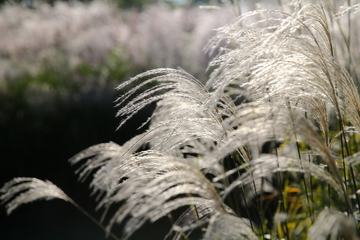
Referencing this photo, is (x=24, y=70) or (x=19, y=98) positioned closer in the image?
(x=19, y=98)

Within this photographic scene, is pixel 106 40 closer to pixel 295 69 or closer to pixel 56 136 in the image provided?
pixel 56 136

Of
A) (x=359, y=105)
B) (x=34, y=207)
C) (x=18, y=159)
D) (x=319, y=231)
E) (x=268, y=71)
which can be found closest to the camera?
(x=319, y=231)

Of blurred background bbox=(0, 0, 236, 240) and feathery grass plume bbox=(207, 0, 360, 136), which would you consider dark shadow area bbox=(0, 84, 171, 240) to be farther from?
feathery grass plume bbox=(207, 0, 360, 136)

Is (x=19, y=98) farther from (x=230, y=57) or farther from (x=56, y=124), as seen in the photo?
(x=230, y=57)

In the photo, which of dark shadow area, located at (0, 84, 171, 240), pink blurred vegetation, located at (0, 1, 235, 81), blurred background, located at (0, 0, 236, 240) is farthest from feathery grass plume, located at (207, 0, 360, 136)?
pink blurred vegetation, located at (0, 1, 235, 81)

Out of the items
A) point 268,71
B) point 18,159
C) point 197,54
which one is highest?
point 268,71

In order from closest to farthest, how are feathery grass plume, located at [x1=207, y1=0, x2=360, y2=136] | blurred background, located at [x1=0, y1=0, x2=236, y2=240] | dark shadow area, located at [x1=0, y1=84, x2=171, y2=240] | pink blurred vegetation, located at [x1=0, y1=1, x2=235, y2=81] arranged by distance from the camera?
feathery grass plume, located at [x1=207, y1=0, x2=360, y2=136]
blurred background, located at [x1=0, y1=0, x2=236, y2=240]
dark shadow area, located at [x1=0, y1=84, x2=171, y2=240]
pink blurred vegetation, located at [x1=0, y1=1, x2=235, y2=81]

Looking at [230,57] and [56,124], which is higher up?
[230,57]

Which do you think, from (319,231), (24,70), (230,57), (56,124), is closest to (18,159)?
(56,124)

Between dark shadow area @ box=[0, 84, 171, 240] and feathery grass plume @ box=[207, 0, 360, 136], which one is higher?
feathery grass plume @ box=[207, 0, 360, 136]

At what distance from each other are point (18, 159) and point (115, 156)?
12.6 feet

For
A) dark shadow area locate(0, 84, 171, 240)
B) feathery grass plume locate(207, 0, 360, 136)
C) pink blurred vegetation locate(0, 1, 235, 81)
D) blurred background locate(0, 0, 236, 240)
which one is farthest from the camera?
pink blurred vegetation locate(0, 1, 235, 81)

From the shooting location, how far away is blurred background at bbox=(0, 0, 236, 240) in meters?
5.51

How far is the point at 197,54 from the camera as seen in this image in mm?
6930
